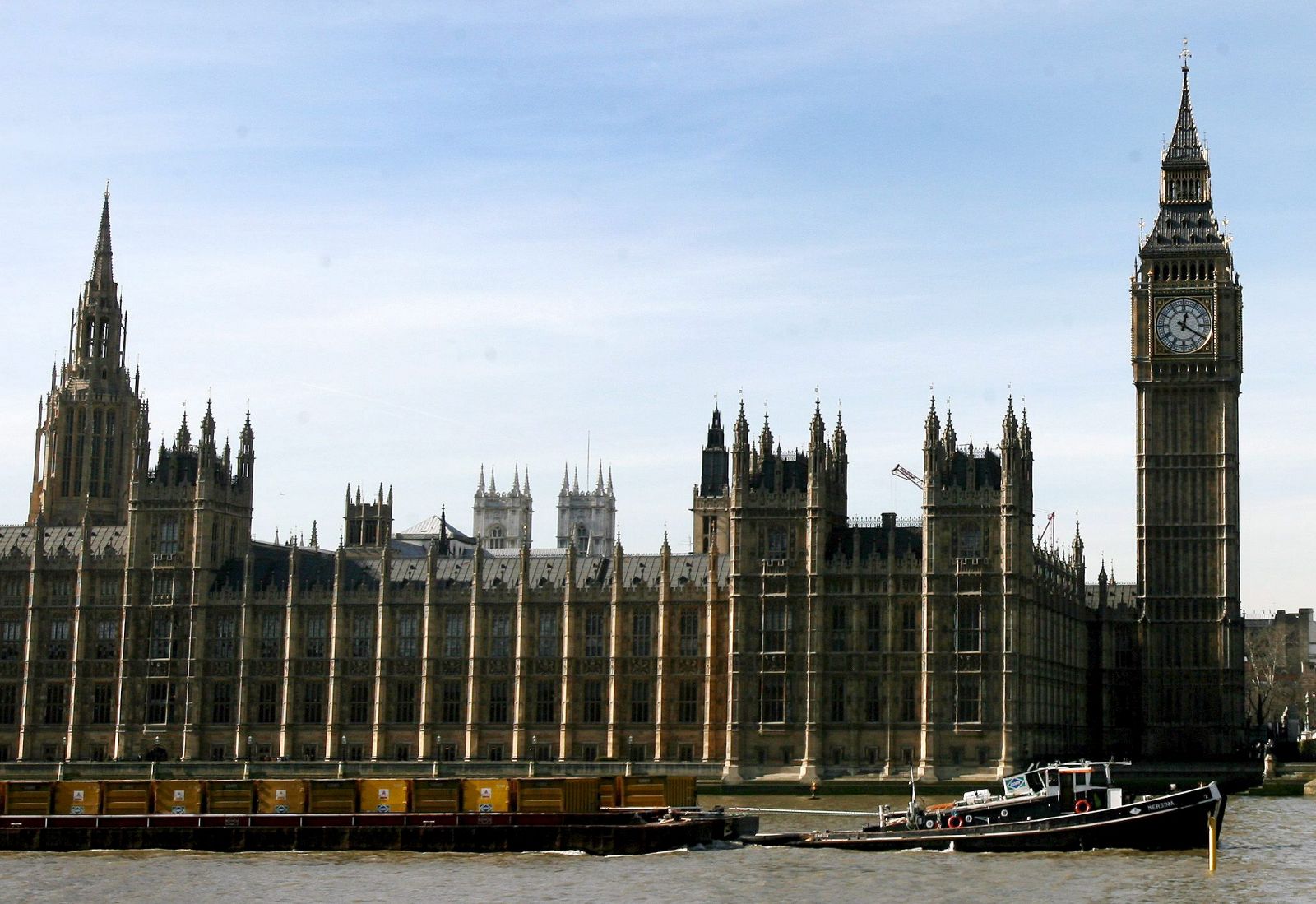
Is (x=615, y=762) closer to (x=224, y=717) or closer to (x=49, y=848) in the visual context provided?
(x=224, y=717)

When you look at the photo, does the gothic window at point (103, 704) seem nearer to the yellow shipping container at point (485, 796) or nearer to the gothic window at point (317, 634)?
the gothic window at point (317, 634)

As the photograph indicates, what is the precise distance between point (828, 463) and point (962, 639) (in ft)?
52.1

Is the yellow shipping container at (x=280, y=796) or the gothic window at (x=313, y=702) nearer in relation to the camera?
the yellow shipping container at (x=280, y=796)

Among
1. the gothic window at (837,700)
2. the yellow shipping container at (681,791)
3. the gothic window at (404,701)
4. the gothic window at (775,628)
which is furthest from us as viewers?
the gothic window at (404,701)

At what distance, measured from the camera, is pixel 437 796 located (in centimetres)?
10438

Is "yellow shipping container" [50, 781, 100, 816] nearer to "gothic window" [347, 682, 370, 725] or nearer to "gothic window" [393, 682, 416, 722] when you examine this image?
"gothic window" [393, 682, 416, 722]

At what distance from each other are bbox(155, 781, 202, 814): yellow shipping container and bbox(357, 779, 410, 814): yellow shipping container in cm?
775

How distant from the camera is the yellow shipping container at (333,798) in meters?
104

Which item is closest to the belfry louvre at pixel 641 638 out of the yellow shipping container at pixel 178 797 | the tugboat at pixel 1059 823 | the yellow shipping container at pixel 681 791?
the yellow shipping container at pixel 681 791

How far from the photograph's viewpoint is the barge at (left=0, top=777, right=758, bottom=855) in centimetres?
10162

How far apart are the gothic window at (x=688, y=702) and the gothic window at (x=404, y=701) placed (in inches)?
797

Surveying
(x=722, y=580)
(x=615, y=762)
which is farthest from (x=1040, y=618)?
(x=615, y=762)

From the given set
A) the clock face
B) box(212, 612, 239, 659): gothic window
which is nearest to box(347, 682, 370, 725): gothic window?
box(212, 612, 239, 659): gothic window

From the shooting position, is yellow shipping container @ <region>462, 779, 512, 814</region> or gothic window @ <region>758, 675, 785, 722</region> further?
gothic window @ <region>758, 675, 785, 722</region>
